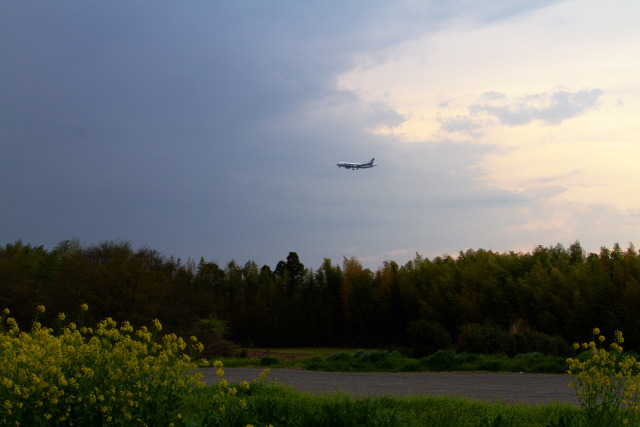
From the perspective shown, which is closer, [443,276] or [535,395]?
[535,395]

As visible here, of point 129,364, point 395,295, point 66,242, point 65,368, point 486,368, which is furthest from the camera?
point 66,242

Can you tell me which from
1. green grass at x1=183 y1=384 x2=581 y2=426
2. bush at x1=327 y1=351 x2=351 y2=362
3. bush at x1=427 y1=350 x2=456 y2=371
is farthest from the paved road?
bush at x1=327 y1=351 x2=351 y2=362

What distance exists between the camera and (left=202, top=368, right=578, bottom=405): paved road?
10.1 m

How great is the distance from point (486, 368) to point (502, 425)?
10.1 metres

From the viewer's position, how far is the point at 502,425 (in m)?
5.79

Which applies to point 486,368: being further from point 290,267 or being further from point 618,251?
point 290,267

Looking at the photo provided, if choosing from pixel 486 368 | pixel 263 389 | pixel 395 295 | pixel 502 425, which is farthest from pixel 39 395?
pixel 395 295

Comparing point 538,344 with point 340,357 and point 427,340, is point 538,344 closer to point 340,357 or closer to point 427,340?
point 427,340

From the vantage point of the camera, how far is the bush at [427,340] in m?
19.1

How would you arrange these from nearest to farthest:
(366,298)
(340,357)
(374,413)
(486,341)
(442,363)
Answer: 1. (374,413)
2. (442,363)
3. (340,357)
4. (486,341)
5. (366,298)

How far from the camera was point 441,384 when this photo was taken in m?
12.3

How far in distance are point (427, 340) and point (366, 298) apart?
2186cm

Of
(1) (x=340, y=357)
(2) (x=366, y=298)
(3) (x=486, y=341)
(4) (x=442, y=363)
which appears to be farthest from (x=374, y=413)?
(2) (x=366, y=298)

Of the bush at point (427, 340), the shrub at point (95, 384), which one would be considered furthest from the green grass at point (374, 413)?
the bush at point (427, 340)
